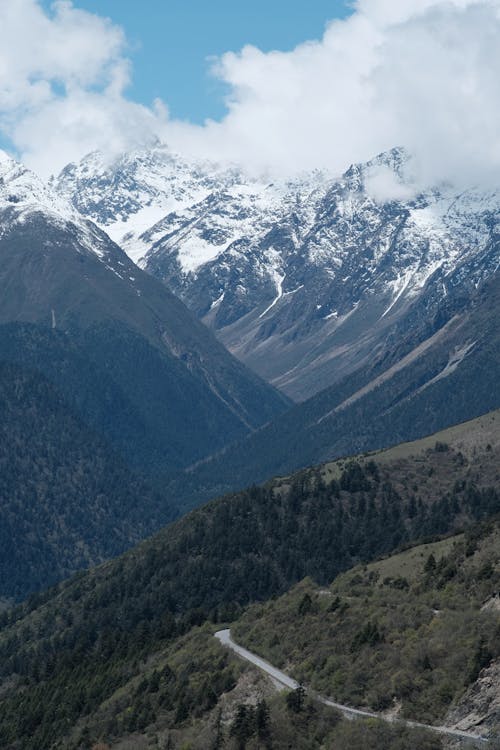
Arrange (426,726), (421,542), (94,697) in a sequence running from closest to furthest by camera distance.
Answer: (426,726) < (94,697) < (421,542)

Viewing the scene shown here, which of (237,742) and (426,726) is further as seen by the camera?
(237,742)

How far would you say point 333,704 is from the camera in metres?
108

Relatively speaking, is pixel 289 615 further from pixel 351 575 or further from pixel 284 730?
pixel 284 730

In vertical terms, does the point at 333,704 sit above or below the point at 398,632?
below

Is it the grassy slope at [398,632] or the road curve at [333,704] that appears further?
the grassy slope at [398,632]

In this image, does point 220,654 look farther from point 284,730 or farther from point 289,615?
point 284,730

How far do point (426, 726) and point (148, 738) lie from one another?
1370 inches

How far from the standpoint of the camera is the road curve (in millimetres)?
92125

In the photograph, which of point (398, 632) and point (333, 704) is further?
point (398, 632)

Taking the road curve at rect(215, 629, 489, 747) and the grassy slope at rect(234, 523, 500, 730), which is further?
the grassy slope at rect(234, 523, 500, 730)

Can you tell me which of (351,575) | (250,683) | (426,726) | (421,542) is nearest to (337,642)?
(250,683)

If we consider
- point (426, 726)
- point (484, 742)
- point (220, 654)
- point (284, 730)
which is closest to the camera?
point (484, 742)

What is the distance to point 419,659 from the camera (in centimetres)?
10538

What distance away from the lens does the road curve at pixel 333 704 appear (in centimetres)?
9212
